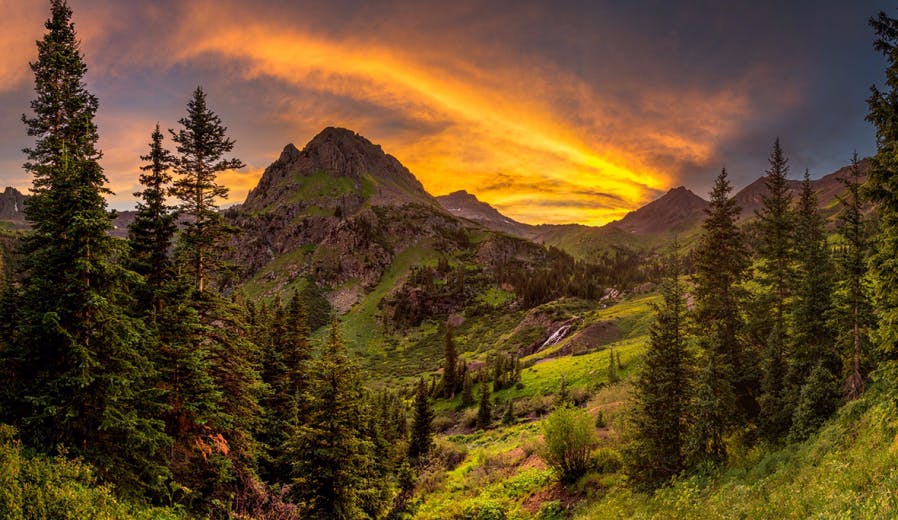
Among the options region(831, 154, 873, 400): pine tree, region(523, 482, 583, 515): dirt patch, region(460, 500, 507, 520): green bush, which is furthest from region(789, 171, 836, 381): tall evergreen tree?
region(460, 500, 507, 520): green bush

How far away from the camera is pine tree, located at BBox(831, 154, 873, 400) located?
21859 mm

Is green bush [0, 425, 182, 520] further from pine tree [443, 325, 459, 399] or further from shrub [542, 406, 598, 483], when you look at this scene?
pine tree [443, 325, 459, 399]

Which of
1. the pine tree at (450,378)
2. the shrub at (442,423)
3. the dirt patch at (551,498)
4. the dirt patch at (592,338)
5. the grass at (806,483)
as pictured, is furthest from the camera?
the dirt patch at (592,338)

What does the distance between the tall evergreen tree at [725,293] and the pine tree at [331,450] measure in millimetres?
22023

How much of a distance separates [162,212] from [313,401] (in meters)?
12.4

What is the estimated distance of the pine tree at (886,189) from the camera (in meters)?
17.5

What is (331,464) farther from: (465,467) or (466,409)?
(466,409)

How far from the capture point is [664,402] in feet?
71.0

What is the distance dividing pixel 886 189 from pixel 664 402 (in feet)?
45.7

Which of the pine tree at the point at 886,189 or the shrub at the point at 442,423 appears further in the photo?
the shrub at the point at 442,423

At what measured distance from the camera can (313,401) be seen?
20.9m

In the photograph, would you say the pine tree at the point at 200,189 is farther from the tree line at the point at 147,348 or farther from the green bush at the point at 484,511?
the green bush at the point at 484,511

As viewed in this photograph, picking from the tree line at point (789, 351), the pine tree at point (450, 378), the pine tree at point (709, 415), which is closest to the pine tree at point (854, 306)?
the tree line at point (789, 351)

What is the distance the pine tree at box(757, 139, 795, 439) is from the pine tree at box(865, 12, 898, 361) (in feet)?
21.4
